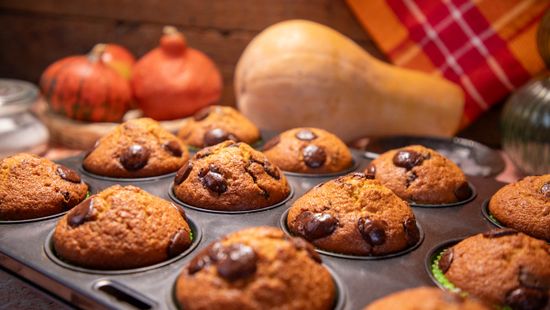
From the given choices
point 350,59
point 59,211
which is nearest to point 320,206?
point 59,211

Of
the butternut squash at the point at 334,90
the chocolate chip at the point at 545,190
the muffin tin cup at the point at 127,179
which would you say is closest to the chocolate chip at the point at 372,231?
the chocolate chip at the point at 545,190

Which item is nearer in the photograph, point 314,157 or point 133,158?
point 133,158

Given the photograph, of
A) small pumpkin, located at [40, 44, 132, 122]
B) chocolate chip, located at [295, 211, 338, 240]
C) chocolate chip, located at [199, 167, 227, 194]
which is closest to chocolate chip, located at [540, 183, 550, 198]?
chocolate chip, located at [295, 211, 338, 240]

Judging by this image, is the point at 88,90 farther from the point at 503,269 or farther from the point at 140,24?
the point at 503,269

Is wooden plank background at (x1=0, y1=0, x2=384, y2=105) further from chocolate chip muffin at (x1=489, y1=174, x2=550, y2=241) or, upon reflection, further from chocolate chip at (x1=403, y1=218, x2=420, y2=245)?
chocolate chip at (x1=403, y1=218, x2=420, y2=245)

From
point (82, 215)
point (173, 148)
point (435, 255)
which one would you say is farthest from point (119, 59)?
point (435, 255)

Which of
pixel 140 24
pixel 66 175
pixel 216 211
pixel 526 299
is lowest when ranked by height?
pixel 526 299

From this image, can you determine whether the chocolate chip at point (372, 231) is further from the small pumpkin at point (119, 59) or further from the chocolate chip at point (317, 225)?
the small pumpkin at point (119, 59)

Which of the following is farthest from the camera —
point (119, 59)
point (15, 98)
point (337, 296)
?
point (119, 59)
